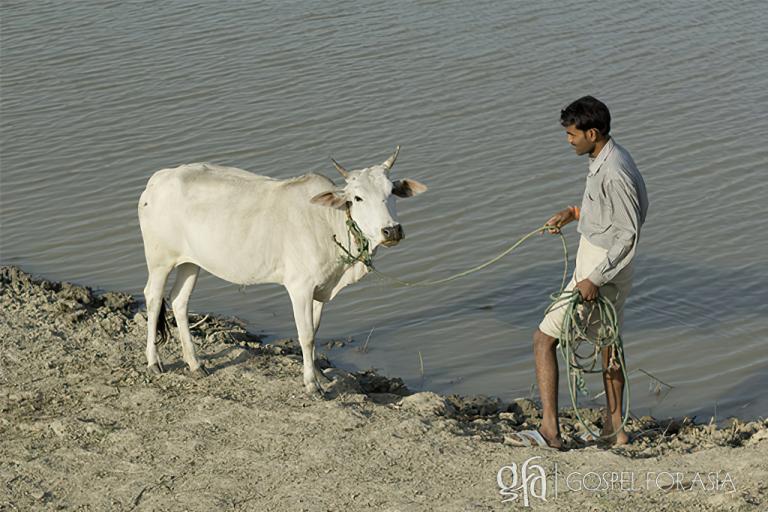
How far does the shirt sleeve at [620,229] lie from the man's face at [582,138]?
225mm

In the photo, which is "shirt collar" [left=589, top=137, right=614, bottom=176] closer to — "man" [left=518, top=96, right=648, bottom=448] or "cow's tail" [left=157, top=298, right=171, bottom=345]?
"man" [left=518, top=96, right=648, bottom=448]

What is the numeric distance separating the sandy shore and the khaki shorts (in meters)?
0.65

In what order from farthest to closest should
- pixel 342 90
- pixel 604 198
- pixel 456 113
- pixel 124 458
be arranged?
pixel 342 90
pixel 456 113
pixel 124 458
pixel 604 198

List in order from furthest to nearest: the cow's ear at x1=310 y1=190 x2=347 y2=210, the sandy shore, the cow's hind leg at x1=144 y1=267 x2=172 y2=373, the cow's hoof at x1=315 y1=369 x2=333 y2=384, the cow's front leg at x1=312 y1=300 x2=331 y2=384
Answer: the cow's hind leg at x1=144 y1=267 x2=172 y2=373 < the cow's hoof at x1=315 y1=369 x2=333 y2=384 < the cow's front leg at x1=312 y1=300 x2=331 y2=384 < the cow's ear at x1=310 y1=190 x2=347 y2=210 < the sandy shore

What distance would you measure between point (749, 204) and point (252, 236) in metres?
4.77

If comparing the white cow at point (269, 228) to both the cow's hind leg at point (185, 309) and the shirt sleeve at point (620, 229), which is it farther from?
the shirt sleeve at point (620, 229)

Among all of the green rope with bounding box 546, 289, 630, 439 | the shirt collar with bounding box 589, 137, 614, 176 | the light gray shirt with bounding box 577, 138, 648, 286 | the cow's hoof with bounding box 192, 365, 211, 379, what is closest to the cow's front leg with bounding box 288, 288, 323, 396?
the cow's hoof with bounding box 192, 365, 211, 379

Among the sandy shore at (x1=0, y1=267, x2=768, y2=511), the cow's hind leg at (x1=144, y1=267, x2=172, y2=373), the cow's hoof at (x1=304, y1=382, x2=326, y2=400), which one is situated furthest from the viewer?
the cow's hind leg at (x1=144, y1=267, x2=172, y2=373)

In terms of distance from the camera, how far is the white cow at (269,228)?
21.4 ft

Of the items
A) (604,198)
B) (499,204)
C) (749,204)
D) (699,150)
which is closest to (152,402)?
(604,198)

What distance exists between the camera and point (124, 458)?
5984 millimetres

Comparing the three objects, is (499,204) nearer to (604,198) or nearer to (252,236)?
(252,236)

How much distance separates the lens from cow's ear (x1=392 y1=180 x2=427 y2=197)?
255 inches

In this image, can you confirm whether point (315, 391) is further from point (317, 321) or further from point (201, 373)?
point (201, 373)
